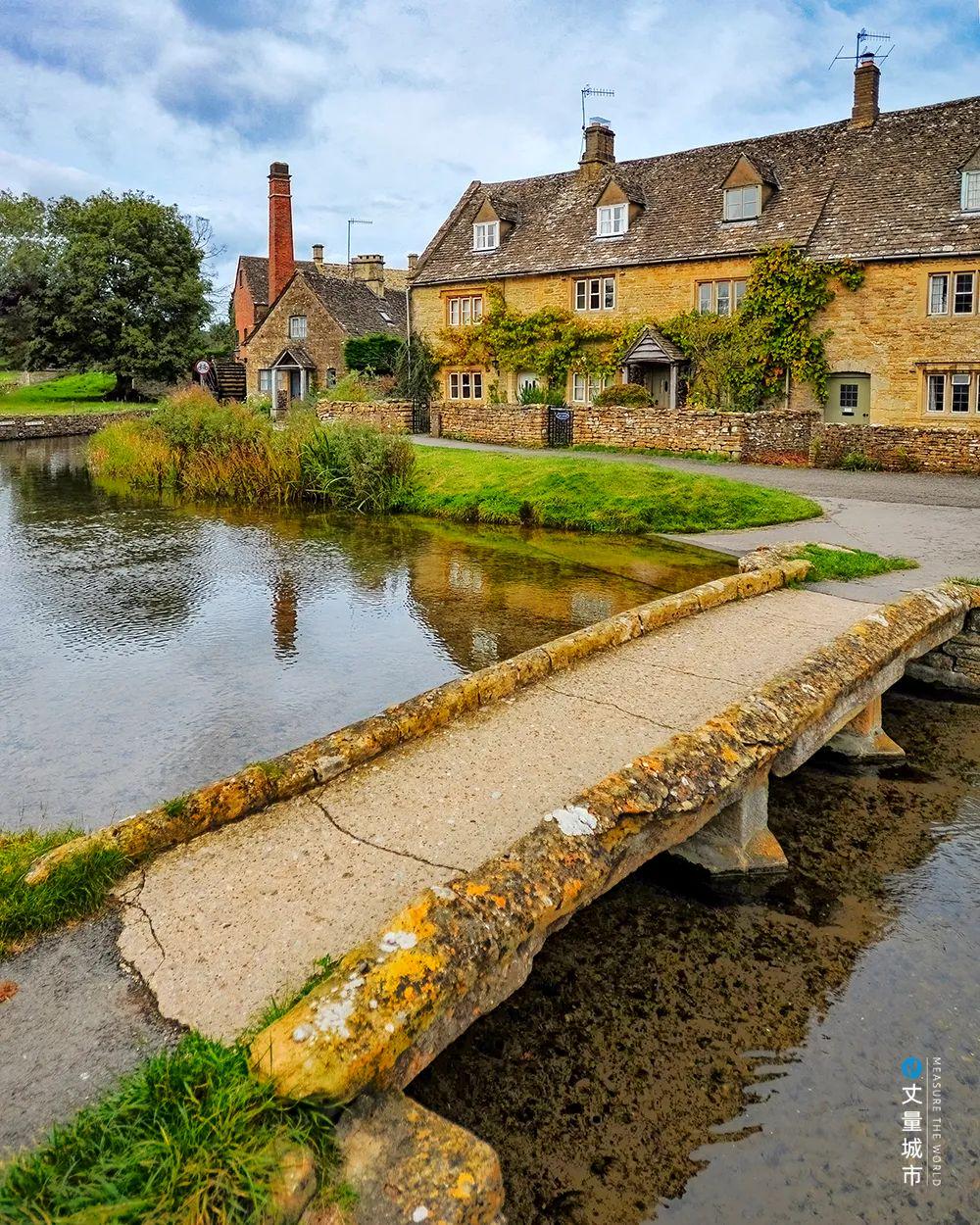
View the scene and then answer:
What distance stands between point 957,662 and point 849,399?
22.6 meters

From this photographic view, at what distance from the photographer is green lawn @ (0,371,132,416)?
51047 millimetres

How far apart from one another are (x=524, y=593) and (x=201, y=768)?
22.3ft

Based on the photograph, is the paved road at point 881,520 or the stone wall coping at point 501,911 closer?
the stone wall coping at point 501,911

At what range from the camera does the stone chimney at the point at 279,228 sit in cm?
4800

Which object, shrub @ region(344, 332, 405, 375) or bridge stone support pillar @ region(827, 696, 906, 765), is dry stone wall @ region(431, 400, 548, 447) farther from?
bridge stone support pillar @ region(827, 696, 906, 765)

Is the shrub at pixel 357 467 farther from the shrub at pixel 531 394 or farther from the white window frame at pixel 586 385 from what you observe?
the white window frame at pixel 586 385

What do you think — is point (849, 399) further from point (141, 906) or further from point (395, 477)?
point (141, 906)

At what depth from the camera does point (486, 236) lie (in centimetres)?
3838

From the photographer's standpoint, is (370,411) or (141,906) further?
(370,411)

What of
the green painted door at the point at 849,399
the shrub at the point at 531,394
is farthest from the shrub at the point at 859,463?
the shrub at the point at 531,394

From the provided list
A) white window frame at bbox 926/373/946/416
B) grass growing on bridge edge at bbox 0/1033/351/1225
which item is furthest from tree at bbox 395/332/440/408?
grass growing on bridge edge at bbox 0/1033/351/1225

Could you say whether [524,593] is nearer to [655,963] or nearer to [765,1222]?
[655,963]

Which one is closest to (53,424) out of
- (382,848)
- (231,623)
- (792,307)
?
(792,307)

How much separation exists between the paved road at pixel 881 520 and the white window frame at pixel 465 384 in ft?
48.8
